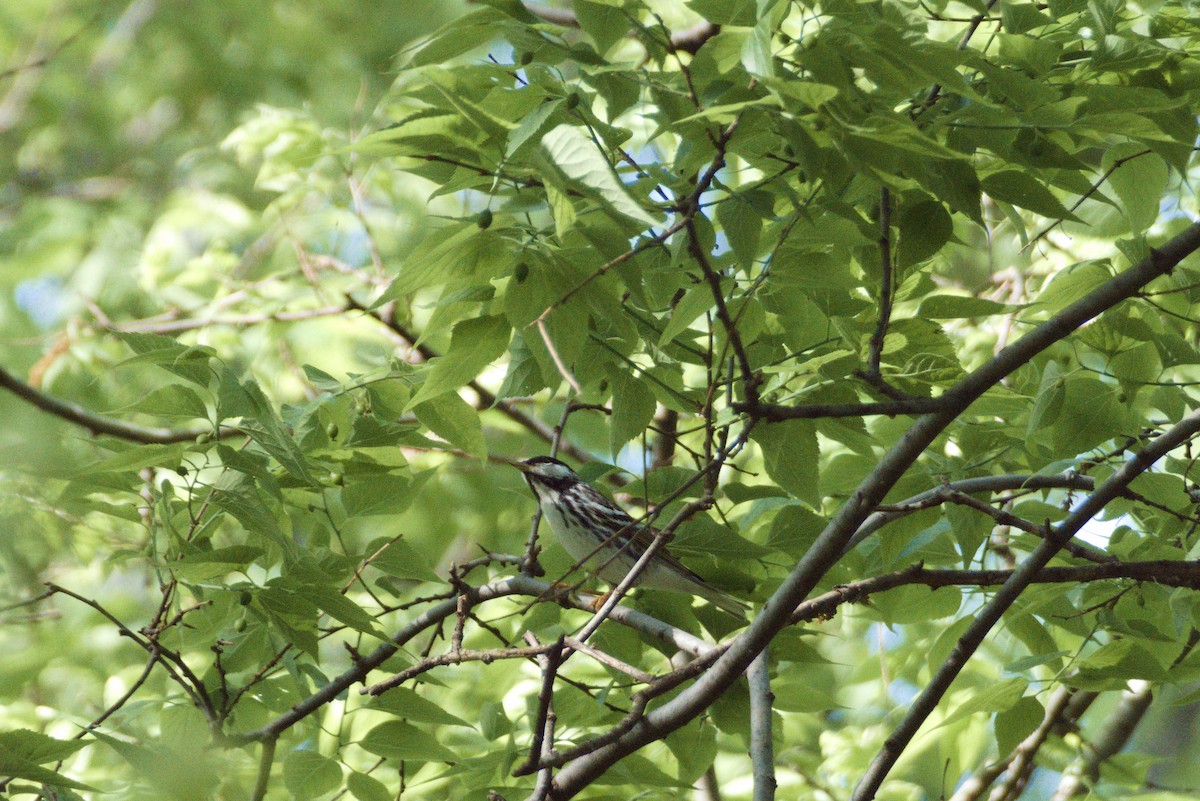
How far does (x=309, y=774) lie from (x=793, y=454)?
1205mm

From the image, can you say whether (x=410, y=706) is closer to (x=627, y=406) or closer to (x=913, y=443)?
(x=627, y=406)

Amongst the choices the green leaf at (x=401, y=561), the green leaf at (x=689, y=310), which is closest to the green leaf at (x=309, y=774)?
the green leaf at (x=401, y=561)

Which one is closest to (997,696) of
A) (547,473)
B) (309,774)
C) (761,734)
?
(761,734)

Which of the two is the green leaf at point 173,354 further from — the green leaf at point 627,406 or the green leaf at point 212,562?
the green leaf at point 627,406

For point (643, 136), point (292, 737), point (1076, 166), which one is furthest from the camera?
point (643, 136)

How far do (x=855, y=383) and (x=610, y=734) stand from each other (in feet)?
2.65

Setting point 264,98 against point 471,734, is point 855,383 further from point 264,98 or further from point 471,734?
point 264,98

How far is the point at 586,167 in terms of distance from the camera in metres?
1.32

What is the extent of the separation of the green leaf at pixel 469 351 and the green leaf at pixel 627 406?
0.96ft

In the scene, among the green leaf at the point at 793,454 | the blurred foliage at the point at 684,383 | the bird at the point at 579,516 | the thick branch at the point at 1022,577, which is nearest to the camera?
the blurred foliage at the point at 684,383

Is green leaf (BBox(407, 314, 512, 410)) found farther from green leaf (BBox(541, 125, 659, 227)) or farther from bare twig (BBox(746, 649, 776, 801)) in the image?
bare twig (BBox(746, 649, 776, 801))

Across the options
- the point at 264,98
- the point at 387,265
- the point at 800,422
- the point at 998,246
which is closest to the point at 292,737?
the point at 800,422

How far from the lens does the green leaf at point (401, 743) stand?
226 centimetres

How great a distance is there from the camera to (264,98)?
7793 mm
